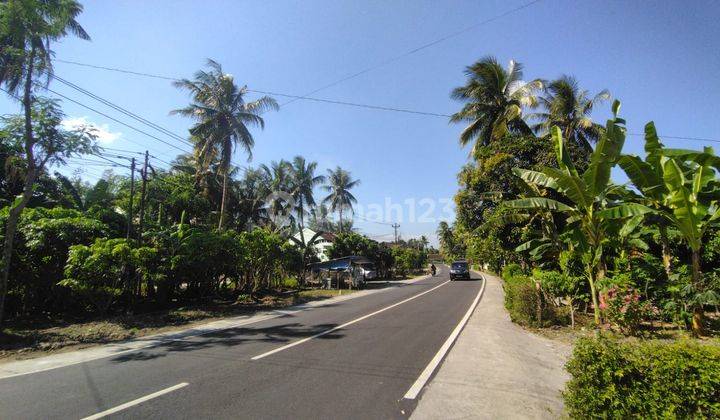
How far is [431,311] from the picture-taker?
45.1ft

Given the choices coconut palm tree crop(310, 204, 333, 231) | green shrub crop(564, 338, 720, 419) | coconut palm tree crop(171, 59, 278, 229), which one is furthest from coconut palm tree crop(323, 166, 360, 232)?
green shrub crop(564, 338, 720, 419)

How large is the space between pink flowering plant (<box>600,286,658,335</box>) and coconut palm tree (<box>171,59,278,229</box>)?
21.8 meters

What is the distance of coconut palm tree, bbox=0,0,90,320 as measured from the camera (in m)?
9.77

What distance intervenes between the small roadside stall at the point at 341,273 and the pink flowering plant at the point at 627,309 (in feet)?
68.4

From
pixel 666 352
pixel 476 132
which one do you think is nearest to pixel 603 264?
→ pixel 666 352

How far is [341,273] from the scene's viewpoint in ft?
99.5

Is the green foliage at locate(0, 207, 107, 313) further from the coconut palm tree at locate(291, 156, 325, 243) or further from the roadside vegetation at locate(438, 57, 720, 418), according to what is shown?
the coconut palm tree at locate(291, 156, 325, 243)

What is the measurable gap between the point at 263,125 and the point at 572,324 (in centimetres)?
2237

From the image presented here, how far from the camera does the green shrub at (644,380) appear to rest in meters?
3.30

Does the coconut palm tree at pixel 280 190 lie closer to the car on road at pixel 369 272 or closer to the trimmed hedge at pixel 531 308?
the car on road at pixel 369 272

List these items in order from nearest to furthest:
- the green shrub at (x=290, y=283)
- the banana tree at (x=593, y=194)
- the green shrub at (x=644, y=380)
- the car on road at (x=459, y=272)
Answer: the green shrub at (x=644, y=380)
the banana tree at (x=593, y=194)
the green shrub at (x=290, y=283)
the car on road at (x=459, y=272)

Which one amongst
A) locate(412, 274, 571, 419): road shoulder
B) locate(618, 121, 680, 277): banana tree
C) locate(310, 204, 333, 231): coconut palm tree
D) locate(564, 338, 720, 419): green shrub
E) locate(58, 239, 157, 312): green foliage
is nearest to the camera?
locate(564, 338, 720, 419): green shrub

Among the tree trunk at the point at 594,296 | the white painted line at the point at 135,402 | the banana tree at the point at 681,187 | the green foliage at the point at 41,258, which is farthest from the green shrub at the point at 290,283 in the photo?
the banana tree at the point at 681,187

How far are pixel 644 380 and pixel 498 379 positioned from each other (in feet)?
8.17
